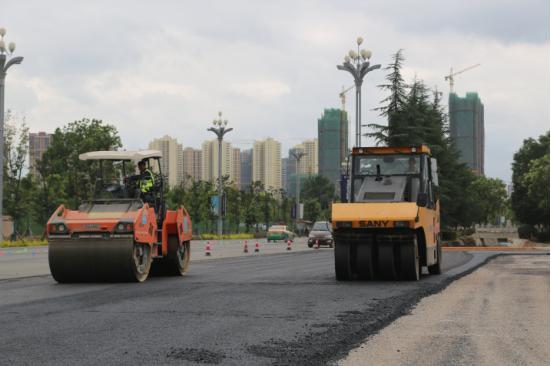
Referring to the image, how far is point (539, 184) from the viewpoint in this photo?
66688 millimetres

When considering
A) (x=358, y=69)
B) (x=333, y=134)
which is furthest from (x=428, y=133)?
(x=333, y=134)

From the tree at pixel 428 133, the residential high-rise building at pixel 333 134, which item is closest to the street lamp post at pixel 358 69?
the tree at pixel 428 133

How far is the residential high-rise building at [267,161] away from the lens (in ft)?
593

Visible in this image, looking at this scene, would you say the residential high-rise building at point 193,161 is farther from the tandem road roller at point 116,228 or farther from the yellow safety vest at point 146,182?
the yellow safety vest at point 146,182

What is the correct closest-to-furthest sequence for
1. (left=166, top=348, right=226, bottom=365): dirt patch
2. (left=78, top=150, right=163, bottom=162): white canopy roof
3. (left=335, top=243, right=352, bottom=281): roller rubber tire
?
(left=166, top=348, right=226, bottom=365): dirt patch < (left=78, top=150, right=163, bottom=162): white canopy roof < (left=335, top=243, right=352, bottom=281): roller rubber tire

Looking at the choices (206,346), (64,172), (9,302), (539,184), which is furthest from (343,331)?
(539,184)

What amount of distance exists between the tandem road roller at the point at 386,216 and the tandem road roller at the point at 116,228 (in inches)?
154

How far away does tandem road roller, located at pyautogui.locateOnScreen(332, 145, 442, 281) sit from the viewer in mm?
17125

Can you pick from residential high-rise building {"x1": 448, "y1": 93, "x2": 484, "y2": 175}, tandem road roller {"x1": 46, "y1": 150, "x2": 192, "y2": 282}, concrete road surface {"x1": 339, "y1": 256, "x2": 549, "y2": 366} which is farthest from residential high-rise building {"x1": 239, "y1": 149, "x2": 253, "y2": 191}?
concrete road surface {"x1": 339, "y1": 256, "x2": 549, "y2": 366}

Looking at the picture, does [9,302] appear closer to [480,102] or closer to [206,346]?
[206,346]

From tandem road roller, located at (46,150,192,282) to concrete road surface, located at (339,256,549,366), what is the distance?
611cm

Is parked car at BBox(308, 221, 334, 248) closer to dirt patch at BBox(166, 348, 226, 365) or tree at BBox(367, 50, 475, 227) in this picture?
tree at BBox(367, 50, 475, 227)

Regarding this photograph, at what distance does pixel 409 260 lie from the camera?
685 inches

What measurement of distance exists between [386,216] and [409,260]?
47.0 inches
